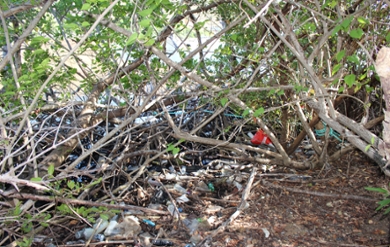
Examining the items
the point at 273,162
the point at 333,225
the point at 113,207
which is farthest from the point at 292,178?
the point at 113,207

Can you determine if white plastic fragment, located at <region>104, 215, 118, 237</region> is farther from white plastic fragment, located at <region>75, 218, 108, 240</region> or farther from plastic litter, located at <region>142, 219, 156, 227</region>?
plastic litter, located at <region>142, 219, 156, 227</region>

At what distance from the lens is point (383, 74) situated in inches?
69.0

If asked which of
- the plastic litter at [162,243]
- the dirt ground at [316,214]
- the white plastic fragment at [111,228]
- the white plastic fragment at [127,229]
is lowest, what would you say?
the dirt ground at [316,214]

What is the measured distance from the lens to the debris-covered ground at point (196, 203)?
9.21 ft

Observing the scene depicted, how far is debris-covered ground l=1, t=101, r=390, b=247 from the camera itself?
281cm

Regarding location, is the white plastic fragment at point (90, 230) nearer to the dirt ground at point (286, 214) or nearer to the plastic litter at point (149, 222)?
the dirt ground at point (286, 214)

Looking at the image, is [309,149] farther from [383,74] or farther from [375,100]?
[383,74]

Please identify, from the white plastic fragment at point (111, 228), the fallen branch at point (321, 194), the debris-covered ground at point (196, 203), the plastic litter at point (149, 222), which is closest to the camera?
the debris-covered ground at point (196, 203)

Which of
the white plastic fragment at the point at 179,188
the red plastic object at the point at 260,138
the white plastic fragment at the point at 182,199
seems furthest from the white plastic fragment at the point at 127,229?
the red plastic object at the point at 260,138

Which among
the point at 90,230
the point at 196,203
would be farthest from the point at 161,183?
the point at 90,230

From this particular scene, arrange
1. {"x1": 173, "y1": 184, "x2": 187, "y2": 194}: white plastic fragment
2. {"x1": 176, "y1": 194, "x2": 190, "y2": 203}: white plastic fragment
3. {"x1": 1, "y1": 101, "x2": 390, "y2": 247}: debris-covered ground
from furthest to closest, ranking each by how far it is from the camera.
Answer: {"x1": 173, "y1": 184, "x2": 187, "y2": 194}: white plastic fragment
{"x1": 176, "y1": 194, "x2": 190, "y2": 203}: white plastic fragment
{"x1": 1, "y1": 101, "x2": 390, "y2": 247}: debris-covered ground

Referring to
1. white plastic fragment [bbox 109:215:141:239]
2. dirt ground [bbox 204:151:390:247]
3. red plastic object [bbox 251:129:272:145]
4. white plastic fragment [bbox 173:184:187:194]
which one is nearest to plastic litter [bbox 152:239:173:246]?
white plastic fragment [bbox 109:215:141:239]

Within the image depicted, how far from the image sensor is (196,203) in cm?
333

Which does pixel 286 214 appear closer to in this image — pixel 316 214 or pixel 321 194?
pixel 316 214
